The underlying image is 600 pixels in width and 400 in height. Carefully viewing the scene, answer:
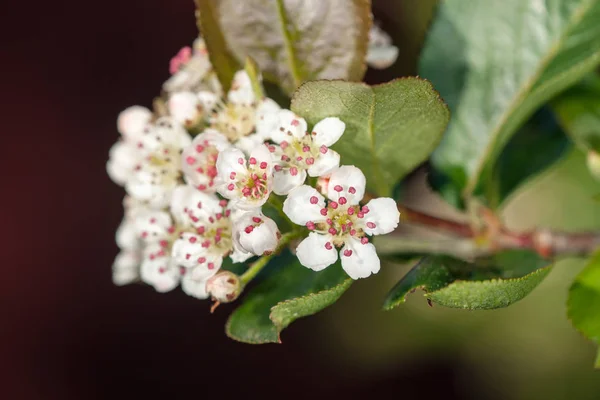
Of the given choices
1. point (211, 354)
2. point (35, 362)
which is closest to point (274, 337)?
point (211, 354)

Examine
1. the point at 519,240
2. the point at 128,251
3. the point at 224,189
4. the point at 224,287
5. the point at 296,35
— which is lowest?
the point at 519,240

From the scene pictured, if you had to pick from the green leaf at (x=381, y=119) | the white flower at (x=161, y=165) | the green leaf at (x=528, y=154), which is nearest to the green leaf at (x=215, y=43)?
the white flower at (x=161, y=165)

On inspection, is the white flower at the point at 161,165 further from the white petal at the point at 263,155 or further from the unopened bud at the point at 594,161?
the unopened bud at the point at 594,161

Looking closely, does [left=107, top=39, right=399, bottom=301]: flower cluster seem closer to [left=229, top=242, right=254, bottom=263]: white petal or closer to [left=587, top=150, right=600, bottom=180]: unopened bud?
[left=229, top=242, right=254, bottom=263]: white petal

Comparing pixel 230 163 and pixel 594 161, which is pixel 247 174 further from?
pixel 594 161

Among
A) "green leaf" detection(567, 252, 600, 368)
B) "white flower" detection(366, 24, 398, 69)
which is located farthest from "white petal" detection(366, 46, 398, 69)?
"green leaf" detection(567, 252, 600, 368)

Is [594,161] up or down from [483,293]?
down

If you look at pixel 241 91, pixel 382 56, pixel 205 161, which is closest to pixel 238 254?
pixel 205 161
